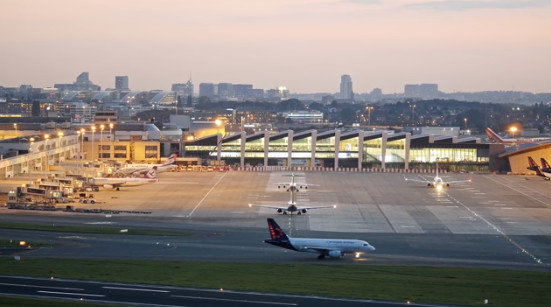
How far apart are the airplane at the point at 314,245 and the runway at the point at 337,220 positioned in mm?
536

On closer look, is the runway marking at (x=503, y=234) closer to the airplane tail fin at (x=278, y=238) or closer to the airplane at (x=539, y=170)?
the airplane tail fin at (x=278, y=238)

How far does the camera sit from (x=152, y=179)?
339 feet

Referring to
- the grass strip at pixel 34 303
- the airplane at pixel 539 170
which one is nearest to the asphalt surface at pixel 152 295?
the grass strip at pixel 34 303

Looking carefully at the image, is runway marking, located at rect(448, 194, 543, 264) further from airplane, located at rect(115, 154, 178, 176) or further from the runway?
airplane, located at rect(115, 154, 178, 176)

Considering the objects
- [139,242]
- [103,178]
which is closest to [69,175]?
[103,178]

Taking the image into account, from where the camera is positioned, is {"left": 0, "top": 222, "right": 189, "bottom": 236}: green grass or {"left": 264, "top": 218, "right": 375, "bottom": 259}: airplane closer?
{"left": 264, "top": 218, "right": 375, "bottom": 259}: airplane

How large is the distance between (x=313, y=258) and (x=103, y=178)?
44370 millimetres

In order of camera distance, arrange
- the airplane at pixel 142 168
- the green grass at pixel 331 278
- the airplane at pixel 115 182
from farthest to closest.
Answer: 1. the airplane at pixel 142 168
2. the airplane at pixel 115 182
3. the green grass at pixel 331 278

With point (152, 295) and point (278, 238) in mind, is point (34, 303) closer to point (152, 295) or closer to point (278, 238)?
point (152, 295)

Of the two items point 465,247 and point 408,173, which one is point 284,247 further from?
point 408,173

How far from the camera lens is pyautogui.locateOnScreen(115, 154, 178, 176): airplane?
108656mm

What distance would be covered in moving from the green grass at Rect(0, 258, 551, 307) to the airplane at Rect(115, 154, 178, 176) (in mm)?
53062

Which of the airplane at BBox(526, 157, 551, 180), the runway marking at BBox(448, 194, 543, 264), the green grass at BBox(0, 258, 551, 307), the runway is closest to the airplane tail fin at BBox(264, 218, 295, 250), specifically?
the runway

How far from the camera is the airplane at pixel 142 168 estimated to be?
109 m
